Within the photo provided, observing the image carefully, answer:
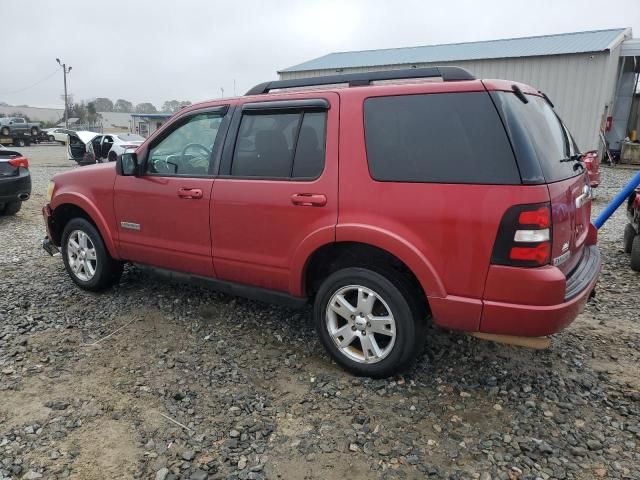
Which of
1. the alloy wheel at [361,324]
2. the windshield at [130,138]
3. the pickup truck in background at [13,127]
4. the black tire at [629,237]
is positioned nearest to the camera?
the alloy wheel at [361,324]

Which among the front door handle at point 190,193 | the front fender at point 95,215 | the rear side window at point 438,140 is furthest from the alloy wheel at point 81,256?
the rear side window at point 438,140

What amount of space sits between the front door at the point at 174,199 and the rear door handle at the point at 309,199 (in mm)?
812

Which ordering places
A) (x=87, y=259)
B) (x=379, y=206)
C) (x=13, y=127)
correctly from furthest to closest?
(x=13, y=127) → (x=87, y=259) → (x=379, y=206)

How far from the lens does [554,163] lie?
8.97 feet

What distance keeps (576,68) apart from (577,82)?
486 millimetres

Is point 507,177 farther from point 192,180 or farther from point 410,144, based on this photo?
point 192,180

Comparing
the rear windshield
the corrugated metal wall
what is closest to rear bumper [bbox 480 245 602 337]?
the rear windshield

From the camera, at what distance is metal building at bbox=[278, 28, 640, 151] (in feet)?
55.1

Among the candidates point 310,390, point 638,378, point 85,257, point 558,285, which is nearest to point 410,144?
point 558,285

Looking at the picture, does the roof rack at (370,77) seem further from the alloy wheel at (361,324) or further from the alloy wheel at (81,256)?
the alloy wheel at (81,256)

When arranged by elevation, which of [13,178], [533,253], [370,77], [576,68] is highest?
[576,68]


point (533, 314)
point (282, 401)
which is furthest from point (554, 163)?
point (282, 401)

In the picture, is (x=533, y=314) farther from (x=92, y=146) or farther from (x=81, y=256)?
→ (x=92, y=146)

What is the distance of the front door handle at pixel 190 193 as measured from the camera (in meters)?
3.70
